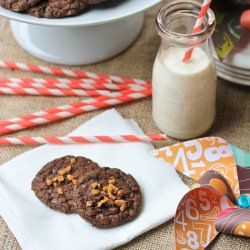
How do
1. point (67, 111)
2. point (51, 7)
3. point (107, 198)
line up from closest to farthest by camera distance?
point (107, 198), point (51, 7), point (67, 111)

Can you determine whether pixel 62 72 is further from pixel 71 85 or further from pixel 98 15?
pixel 98 15

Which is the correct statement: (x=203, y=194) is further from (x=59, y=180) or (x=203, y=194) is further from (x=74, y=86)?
(x=74, y=86)

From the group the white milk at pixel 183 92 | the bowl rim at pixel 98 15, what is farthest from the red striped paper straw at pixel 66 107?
the bowl rim at pixel 98 15

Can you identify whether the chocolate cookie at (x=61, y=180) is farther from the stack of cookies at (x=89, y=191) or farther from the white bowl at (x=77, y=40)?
the white bowl at (x=77, y=40)

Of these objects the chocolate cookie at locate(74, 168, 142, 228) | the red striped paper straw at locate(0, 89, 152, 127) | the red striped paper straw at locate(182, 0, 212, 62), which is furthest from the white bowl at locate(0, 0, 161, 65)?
the chocolate cookie at locate(74, 168, 142, 228)

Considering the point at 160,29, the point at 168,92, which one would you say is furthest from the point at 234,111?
the point at 160,29

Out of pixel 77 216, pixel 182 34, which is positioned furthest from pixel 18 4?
pixel 77 216
